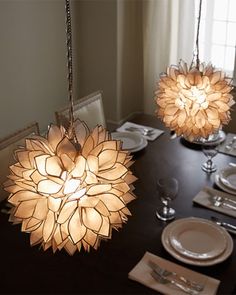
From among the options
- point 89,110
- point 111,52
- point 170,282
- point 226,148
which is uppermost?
Answer: point 111,52

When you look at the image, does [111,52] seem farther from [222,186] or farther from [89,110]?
[222,186]

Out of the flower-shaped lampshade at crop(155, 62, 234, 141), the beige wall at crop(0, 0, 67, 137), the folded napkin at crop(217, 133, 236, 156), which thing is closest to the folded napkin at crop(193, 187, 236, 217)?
the flower-shaped lampshade at crop(155, 62, 234, 141)

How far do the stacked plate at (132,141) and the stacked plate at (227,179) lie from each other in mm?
449

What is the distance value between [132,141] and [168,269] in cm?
99

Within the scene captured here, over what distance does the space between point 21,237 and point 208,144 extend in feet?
3.53

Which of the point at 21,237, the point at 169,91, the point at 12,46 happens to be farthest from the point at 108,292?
the point at 12,46

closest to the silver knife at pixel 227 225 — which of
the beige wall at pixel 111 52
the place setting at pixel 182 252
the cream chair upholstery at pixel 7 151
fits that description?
the place setting at pixel 182 252

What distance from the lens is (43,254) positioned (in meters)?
1.69

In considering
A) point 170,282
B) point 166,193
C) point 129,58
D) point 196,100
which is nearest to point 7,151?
point 166,193

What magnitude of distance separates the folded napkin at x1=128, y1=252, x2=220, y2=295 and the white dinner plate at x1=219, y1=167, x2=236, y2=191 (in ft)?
1.96

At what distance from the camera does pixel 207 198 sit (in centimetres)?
200

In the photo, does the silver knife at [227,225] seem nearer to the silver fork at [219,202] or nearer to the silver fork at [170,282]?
the silver fork at [219,202]

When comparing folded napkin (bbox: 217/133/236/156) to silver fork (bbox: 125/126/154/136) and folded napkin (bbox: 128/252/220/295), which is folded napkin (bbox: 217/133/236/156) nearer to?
silver fork (bbox: 125/126/154/136)

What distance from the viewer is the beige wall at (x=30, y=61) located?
11.3 ft
